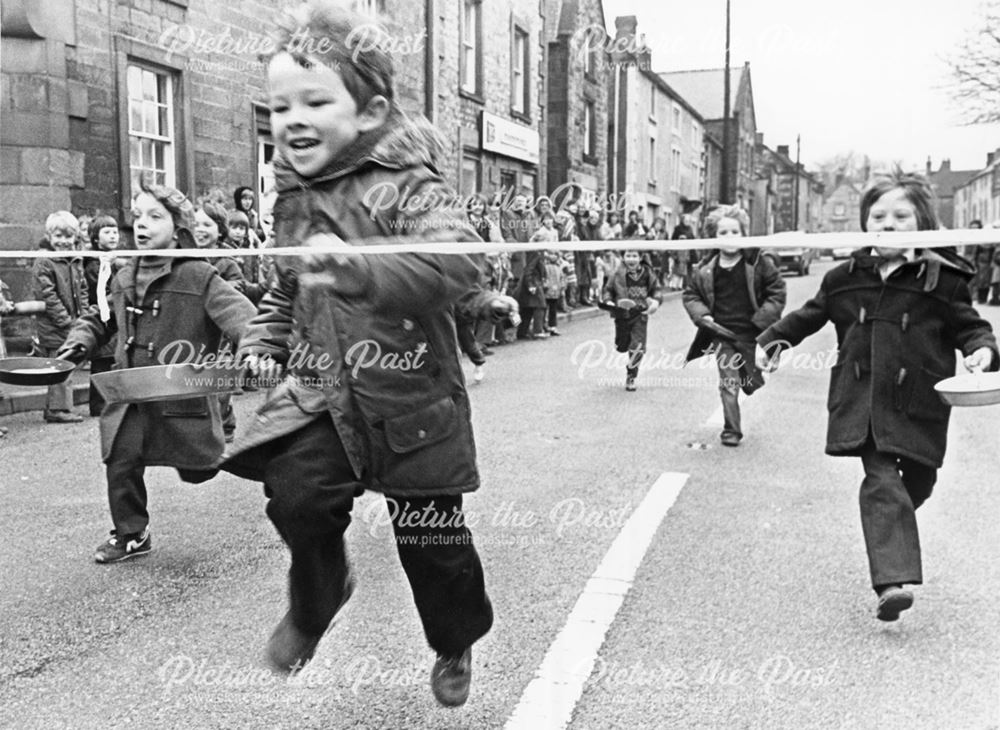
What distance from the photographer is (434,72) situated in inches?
845

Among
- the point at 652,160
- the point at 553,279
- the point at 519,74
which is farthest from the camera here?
the point at 652,160

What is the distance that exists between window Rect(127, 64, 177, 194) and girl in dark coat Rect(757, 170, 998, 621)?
1144 centimetres

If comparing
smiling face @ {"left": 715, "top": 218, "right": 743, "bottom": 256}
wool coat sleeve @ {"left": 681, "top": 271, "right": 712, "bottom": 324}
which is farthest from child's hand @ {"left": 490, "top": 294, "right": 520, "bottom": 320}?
wool coat sleeve @ {"left": 681, "top": 271, "right": 712, "bottom": 324}

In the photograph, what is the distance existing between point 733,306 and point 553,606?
13.5 ft

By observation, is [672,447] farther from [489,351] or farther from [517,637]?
[489,351]

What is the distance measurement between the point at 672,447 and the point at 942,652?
12.8 ft

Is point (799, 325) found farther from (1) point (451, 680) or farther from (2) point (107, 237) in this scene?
(2) point (107, 237)

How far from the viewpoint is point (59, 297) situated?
8922 mm

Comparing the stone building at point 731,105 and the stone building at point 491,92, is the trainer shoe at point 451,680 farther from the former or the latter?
the stone building at point 731,105

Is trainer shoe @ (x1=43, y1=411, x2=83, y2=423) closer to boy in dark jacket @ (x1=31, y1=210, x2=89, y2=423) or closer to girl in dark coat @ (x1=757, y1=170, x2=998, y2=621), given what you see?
boy in dark jacket @ (x1=31, y1=210, x2=89, y2=423)

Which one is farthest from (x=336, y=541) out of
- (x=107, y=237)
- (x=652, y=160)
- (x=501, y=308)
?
(x=652, y=160)

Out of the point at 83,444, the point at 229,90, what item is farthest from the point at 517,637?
the point at 229,90

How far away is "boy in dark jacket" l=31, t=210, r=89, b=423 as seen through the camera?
8617 mm

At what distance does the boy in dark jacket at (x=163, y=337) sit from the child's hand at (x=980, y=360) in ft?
9.16
